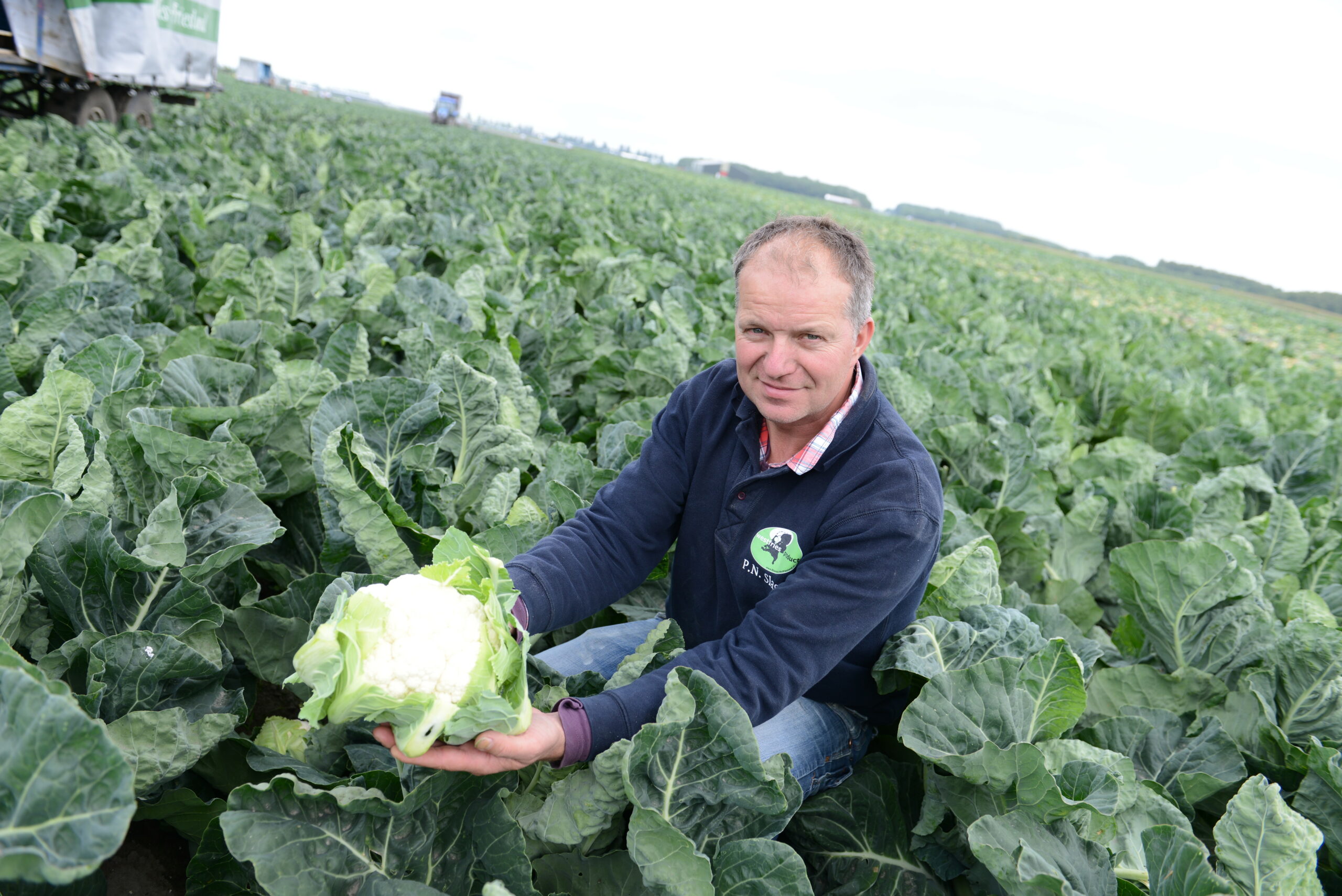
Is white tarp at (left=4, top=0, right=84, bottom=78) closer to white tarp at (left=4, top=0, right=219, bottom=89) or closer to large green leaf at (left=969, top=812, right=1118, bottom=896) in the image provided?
white tarp at (left=4, top=0, right=219, bottom=89)

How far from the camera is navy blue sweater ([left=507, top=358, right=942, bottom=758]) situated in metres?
1.91

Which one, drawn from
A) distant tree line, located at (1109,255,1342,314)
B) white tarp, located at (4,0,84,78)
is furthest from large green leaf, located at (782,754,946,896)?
distant tree line, located at (1109,255,1342,314)

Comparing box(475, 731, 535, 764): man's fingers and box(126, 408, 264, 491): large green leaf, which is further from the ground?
box(126, 408, 264, 491): large green leaf

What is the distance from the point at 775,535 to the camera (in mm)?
2168

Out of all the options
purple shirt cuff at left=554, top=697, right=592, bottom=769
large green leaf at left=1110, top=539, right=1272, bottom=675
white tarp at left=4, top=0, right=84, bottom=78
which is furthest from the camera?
white tarp at left=4, top=0, right=84, bottom=78

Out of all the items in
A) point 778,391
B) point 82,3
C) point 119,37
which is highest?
point 82,3

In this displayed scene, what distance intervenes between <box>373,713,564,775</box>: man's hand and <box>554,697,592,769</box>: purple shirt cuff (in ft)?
0.09

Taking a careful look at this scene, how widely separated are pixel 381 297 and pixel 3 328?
1.62m

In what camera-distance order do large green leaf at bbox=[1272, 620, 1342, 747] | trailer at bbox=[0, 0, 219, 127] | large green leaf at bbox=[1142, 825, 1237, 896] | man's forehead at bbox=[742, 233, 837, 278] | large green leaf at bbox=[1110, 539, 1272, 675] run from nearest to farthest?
large green leaf at bbox=[1142, 825, 1237, 896]
man's forehead at bbox=[742, 233, 837, 278]
large green leaf at bbox=[1272, 620, 1342, 747]
large green leaf at bbox=[1110, 539, 1272, 675]
trailer at bbox=[0, 0, 219, 127]

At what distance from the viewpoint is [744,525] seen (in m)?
2.24

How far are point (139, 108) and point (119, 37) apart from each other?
230 cm

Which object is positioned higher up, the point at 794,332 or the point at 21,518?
the point at 794,332

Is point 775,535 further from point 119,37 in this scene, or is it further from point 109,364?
point 119,37

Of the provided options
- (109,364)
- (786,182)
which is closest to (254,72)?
(786,182)
